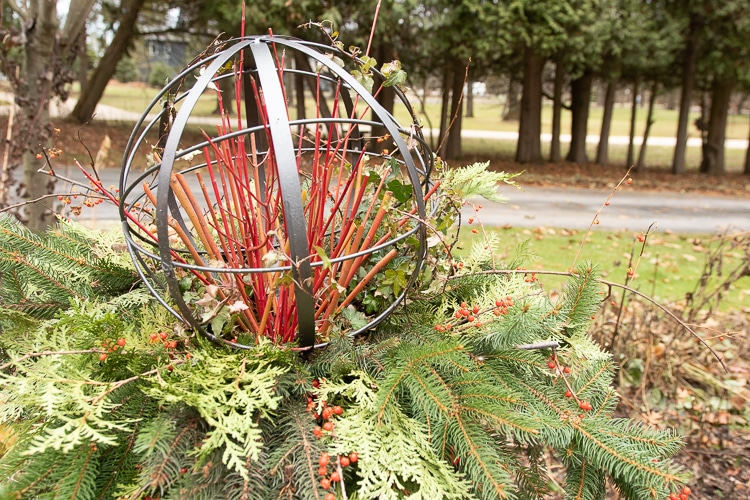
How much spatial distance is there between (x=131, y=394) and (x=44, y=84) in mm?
2691

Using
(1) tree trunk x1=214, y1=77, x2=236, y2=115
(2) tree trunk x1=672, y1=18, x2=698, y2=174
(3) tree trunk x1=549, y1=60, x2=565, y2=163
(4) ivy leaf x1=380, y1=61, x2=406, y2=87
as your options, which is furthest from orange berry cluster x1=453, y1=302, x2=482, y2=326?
A: (2) tree trunk x1=672, y1=18, x2=698, y2=174

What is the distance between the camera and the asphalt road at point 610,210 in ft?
26.4

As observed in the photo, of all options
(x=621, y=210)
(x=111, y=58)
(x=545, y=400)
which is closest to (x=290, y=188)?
(x=545, y=400)

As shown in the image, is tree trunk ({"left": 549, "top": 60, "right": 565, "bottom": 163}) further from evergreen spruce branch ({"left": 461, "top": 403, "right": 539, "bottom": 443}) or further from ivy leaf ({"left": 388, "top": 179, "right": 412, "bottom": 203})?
evergreen spruce branch ({"left": 461, "top": 403, "right": 539, "bottom": 443})

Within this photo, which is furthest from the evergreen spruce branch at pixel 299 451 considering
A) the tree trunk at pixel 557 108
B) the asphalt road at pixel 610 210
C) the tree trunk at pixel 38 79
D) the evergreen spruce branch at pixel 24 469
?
the tree trunk at pixel 557 108

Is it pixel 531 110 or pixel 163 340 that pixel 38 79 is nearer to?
pixel 163 340

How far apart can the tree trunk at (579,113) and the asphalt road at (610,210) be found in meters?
3.71

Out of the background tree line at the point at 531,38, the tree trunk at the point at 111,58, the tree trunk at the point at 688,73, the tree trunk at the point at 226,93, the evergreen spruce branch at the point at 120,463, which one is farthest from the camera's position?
the tree trunk at the point at 111,58

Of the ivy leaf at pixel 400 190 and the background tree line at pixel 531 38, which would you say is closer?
the ivy leaf at pixel 400 190

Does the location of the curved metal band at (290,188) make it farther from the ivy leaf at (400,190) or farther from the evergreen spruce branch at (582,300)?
the evergreen spruce branch at (582,300)

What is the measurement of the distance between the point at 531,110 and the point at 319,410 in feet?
47.3

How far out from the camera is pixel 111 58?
14539 mm

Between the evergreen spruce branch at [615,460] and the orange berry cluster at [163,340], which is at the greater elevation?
the orange berry cluster at [163,340]

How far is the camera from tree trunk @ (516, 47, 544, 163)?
13.6 meters
